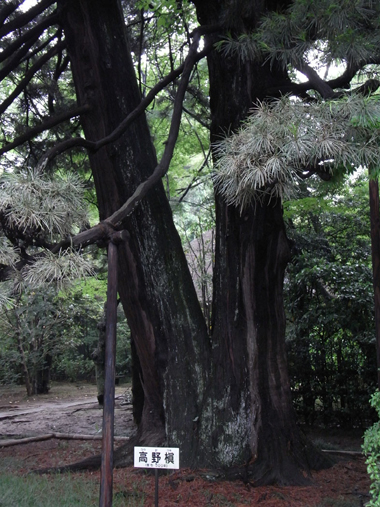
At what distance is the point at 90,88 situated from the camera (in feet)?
19.5

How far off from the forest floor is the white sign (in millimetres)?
779

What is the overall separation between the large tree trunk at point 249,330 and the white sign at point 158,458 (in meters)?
1.34

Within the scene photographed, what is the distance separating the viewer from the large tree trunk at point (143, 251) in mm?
5668

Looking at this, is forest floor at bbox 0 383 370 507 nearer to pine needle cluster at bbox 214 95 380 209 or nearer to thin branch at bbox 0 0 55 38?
pine needle cluster at bbox 214 95 380 209

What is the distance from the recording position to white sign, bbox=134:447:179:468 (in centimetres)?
402

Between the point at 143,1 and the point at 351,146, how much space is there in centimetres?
378

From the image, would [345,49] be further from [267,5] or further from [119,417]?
[119,417]

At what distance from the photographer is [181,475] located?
5148 millimetres

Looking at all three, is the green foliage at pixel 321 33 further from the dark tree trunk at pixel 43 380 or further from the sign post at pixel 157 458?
the dark tree trunk at pixel 43 380

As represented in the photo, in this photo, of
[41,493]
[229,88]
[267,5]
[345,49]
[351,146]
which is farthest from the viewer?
[229,88]

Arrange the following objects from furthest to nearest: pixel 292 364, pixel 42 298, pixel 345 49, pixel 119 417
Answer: pixel 42 298, pixel 119 417, pixel 292 364, pixel 345 49

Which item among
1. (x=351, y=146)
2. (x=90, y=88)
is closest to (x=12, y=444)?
(x=90, y=88)

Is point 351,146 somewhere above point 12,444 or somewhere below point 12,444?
above

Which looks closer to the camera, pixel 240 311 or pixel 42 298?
pixel 240 311
